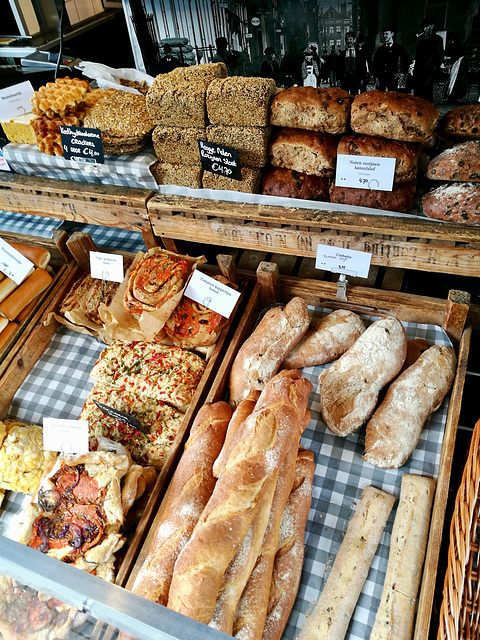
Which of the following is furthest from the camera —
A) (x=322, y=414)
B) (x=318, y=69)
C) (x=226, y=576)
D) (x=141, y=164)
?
(x=318, y=69)

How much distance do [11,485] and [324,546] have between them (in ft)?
4.79

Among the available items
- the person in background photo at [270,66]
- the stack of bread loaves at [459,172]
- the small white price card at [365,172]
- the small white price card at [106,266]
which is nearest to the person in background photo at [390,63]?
the person in background photo at [270,66]

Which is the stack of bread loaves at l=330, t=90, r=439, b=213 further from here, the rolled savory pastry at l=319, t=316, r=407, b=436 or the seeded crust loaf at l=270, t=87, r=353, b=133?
the rolled savory pastry at l=319, t=316, r=407, b=436

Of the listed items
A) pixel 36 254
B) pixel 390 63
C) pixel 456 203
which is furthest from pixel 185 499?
pixel 390 63

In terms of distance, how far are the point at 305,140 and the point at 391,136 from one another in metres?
0.38

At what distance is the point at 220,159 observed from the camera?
219 centimetres

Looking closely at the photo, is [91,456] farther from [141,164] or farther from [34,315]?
[141,164]

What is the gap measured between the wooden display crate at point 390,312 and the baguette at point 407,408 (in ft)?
0.23

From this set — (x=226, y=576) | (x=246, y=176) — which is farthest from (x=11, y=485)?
(x=246, y=176)

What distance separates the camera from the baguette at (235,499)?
1424mm

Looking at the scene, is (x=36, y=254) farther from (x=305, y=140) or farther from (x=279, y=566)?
(x=279, y=566)

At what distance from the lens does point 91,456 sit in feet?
6.56

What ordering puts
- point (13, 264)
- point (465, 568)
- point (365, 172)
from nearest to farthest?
point (465, 568)
point (365, 172)
point (13, 264)

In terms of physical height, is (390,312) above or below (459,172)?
below
